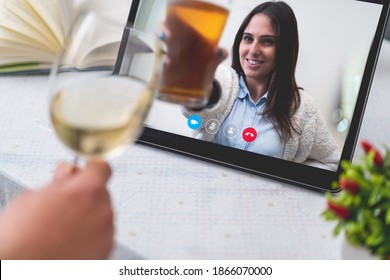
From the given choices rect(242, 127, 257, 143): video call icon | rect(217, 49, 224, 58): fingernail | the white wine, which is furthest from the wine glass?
rect(242, 127, 257, 143): video call icon

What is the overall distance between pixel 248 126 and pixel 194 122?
7cm

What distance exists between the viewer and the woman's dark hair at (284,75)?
0.74m

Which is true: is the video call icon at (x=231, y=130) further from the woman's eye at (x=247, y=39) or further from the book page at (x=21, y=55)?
the book page at (x=21, y=55)

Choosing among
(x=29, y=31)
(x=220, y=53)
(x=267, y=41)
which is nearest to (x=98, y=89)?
(x=220, y=53)

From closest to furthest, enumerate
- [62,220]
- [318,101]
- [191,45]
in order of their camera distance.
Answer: [62,220], [191,45], [318,101]

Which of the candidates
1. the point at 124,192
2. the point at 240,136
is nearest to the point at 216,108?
the point at 240,136

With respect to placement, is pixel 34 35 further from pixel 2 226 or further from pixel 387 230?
pixel 387 230

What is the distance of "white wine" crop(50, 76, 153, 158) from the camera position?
18.2 inches

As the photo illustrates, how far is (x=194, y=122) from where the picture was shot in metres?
0.78

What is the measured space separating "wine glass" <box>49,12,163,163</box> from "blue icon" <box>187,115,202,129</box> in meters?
0.17

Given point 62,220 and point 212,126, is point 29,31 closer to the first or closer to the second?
point 212,126

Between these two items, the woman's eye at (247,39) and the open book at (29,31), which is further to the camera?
the open book at (29,31)

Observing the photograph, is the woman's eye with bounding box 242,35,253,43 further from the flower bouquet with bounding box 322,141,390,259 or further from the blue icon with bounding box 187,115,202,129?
the flower bouquet with bounding box 322,141,390,259

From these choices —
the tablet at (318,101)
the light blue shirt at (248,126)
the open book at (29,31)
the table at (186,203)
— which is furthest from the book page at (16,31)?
the light blue shirt at (248,126)
